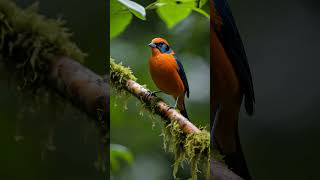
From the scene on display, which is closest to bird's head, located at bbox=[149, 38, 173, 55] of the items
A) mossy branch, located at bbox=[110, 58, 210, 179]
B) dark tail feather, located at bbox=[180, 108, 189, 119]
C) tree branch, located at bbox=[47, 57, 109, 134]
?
mossy branch, located at bbox=[110, 58, 210, 179]

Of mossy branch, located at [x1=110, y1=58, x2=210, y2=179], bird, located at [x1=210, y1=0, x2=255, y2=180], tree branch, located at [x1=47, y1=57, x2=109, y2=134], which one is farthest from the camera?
bird, located at [x1=210, y1=0, x2=255, y2=180]

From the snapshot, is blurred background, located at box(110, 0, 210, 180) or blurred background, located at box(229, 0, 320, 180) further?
blurred background, located at box(229, 0, 320, 180)

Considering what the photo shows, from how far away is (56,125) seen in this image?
5.78 ft

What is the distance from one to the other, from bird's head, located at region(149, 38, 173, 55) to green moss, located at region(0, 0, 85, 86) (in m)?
0.80

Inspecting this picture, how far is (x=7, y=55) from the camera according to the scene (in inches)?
59.4

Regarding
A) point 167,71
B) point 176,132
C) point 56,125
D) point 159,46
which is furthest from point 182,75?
point 56,125

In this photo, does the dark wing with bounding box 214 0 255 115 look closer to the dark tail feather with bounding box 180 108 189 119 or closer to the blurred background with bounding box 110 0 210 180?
the blurred background with bounding box 110 0 210 180

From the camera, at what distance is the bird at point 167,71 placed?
230 centimetres

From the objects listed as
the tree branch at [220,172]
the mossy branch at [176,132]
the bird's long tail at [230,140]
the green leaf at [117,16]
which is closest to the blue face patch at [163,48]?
the mossy branch at [176,132]

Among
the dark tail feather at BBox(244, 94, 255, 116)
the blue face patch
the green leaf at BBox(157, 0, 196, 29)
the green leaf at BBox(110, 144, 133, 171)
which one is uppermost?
the green leaf at BBox(157, 0, 196, 29)

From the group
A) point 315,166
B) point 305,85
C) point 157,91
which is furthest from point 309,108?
point 157,91

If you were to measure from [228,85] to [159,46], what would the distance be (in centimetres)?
45

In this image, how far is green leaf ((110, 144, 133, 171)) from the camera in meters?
2.07

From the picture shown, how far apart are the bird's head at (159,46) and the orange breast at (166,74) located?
0.02 metres
